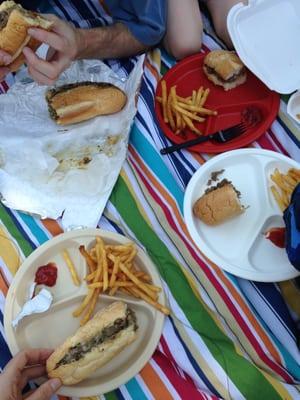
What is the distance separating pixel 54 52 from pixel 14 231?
0.64m

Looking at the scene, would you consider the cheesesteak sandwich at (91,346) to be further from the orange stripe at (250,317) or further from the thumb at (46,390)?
the orange stripe at (250,317)

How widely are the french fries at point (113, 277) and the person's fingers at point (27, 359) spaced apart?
142mm

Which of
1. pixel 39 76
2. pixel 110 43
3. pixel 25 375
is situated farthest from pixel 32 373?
pixel 110 43

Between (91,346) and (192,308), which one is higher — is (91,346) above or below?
above

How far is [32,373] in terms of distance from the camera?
5.00 ft

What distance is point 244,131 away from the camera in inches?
73.9

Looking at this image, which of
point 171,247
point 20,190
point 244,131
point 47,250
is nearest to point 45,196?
point 20,190

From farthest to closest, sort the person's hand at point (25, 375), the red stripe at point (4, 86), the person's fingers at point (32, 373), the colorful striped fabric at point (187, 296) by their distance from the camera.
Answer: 1. the red stripe at point (4, 86)
2. the colorful striped fabric at point (187, 296)
3. the person's fingers at point (32, 373)
4. the person's hand at point (25, 375)

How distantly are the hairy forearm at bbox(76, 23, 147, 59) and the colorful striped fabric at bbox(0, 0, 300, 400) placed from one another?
242mm

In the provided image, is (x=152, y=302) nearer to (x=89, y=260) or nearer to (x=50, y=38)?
(x=89, y=260)

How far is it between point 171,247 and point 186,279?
0.12 meters

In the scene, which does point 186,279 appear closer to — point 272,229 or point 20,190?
point 272,229

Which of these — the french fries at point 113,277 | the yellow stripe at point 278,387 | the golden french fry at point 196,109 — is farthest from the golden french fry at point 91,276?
the golden french fry at point 196,109

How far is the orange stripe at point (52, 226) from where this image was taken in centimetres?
182
